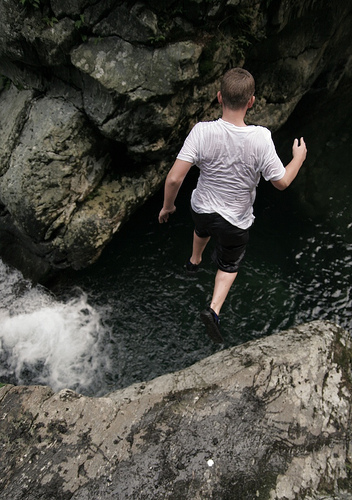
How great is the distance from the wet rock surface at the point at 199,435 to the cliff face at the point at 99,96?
2.31m

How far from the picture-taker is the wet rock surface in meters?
2.55

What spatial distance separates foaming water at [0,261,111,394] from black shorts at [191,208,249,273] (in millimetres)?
1821

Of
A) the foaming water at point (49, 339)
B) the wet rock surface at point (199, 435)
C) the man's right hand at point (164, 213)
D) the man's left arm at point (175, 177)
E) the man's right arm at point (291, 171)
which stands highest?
the man's right arm at point (291, 171)

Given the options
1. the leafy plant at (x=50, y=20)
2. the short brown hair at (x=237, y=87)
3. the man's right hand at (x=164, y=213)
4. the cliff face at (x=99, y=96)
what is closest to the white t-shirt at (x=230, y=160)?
the short brown hair at (x=237, y=87)

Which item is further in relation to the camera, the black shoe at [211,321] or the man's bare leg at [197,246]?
the man's bare leg at [197,246]

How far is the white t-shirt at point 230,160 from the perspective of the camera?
3.02 m

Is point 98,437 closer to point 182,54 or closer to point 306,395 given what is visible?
point 306,395

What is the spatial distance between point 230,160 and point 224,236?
2.65 ft

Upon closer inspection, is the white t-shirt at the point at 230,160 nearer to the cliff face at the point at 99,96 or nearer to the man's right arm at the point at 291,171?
the man's right arm at the point at 291,171

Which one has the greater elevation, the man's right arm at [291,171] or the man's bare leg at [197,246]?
the man's right arm at [291,171]

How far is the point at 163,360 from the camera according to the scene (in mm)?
4520

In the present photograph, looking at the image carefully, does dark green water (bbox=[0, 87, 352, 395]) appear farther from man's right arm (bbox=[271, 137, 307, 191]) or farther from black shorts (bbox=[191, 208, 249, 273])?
man's right arm (bbox=[271, 137, 307, 191])

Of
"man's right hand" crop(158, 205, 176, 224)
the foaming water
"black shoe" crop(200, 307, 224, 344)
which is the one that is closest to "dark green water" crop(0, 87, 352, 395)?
the foaming water

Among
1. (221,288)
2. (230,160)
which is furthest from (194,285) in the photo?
(230,160)
